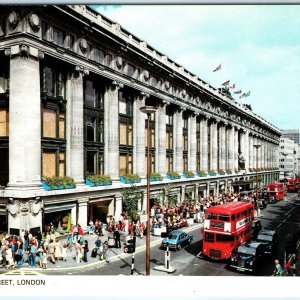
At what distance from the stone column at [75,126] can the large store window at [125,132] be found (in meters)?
7.57

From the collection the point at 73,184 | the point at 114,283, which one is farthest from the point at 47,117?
the point at 114,283

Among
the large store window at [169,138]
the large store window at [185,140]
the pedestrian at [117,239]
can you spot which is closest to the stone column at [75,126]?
the pedestrian at [117,239]

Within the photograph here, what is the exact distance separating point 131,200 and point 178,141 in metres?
19.6

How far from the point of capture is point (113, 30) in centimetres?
3381

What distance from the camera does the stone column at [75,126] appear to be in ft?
98.6

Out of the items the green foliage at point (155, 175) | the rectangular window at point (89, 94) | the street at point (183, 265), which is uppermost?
the rectangular window at point (89, 94)

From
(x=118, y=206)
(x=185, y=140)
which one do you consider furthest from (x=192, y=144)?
(x=118, y=206)

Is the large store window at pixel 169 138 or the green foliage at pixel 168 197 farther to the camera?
the large store window at pixel 169 138

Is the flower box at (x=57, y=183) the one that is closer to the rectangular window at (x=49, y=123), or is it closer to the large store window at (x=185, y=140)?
the rectangular window at (x=49, y=123)

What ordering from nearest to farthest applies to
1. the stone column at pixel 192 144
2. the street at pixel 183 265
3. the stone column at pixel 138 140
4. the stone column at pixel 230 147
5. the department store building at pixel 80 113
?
1. the street at pixel 183 265
2. the department store building at pixel 80 113
3. the stone column at pixel 138 140
4. the stone column at pixel 192 144
5. the stone column at pixel 230 147

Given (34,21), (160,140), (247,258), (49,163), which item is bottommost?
(247,258)

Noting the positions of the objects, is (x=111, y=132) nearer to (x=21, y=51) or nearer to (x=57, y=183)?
(x=57, y=183)

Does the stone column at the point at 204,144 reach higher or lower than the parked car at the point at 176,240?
higher

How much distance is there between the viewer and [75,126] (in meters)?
30.3
